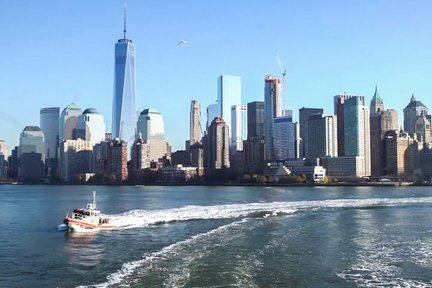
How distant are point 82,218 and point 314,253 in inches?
995

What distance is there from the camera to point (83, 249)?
43.0 metres

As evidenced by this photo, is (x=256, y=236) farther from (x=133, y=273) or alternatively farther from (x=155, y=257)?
(x=133, y=273)

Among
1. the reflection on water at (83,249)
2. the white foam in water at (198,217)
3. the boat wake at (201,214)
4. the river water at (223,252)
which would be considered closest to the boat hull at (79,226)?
the reflection on water at (83,249)

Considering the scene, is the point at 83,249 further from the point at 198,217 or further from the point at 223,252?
the point at 198,217

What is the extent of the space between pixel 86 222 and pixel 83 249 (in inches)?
446

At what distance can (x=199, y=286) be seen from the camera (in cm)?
2947

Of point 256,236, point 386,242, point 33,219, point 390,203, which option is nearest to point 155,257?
point 256,236

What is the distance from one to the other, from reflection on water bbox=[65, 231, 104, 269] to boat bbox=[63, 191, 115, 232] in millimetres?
1235

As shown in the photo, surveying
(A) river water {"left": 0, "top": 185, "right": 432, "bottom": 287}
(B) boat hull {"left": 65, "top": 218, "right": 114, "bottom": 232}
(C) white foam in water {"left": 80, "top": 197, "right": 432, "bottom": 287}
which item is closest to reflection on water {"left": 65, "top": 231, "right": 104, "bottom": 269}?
(A) river water {"left": 0, "top": 185, "right": 432, "bottom": 287}

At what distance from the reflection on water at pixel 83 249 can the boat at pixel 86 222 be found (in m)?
1.23

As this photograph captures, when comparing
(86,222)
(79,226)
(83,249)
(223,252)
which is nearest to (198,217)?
(86,222)

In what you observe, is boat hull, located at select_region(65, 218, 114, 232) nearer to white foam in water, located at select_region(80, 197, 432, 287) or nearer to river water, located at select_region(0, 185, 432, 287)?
river water, located at select_region(0, 185, 432, 287)

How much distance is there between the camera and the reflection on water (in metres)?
37.4

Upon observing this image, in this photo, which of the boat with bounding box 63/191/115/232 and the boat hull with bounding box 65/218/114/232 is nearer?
the boat hull with bounding box 65/218/114/232
